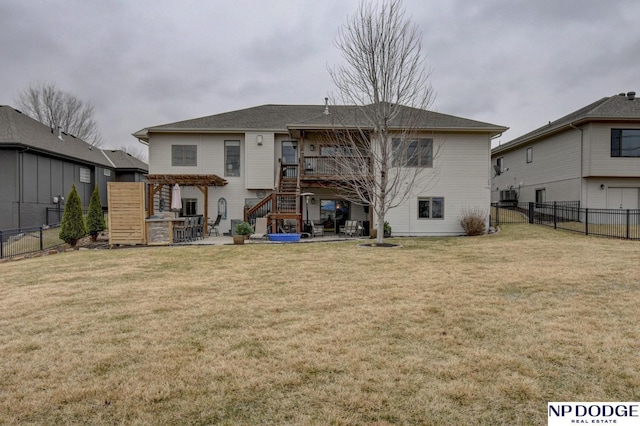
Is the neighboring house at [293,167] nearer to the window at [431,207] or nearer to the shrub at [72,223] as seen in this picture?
the window at [431,207]

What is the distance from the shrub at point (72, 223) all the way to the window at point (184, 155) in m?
5.72

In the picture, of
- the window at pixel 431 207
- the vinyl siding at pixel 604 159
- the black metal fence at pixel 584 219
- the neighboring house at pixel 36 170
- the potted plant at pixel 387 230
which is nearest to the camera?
the black metal fence at pixel 584 219

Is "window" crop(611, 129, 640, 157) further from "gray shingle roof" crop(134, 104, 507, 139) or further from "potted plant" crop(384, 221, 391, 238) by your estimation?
"potted plant" crop(384, 221, 391, 238)

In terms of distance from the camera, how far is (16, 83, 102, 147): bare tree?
34.1 m

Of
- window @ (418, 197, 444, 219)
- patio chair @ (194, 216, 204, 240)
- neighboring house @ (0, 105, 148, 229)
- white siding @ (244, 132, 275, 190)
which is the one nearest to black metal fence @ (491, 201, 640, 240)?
window @ (418, 197, 444, 219)

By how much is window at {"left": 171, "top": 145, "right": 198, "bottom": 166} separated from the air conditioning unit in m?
21.4

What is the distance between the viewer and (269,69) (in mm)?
24938

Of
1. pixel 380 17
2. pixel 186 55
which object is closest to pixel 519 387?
pixel 380 17

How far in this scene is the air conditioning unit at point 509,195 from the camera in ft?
82.8

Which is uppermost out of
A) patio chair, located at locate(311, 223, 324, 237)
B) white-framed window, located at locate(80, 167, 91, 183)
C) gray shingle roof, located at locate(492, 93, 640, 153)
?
gray shingle roof, located at locate(492, 93, 640, 153)

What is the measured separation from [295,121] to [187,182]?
673 cm

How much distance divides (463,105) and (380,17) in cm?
1697

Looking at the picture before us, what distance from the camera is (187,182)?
1723 cm

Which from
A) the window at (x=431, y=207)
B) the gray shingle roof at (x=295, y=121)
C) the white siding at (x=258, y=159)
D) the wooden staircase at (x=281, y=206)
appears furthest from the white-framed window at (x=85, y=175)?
the window at (x=431, y=207)
